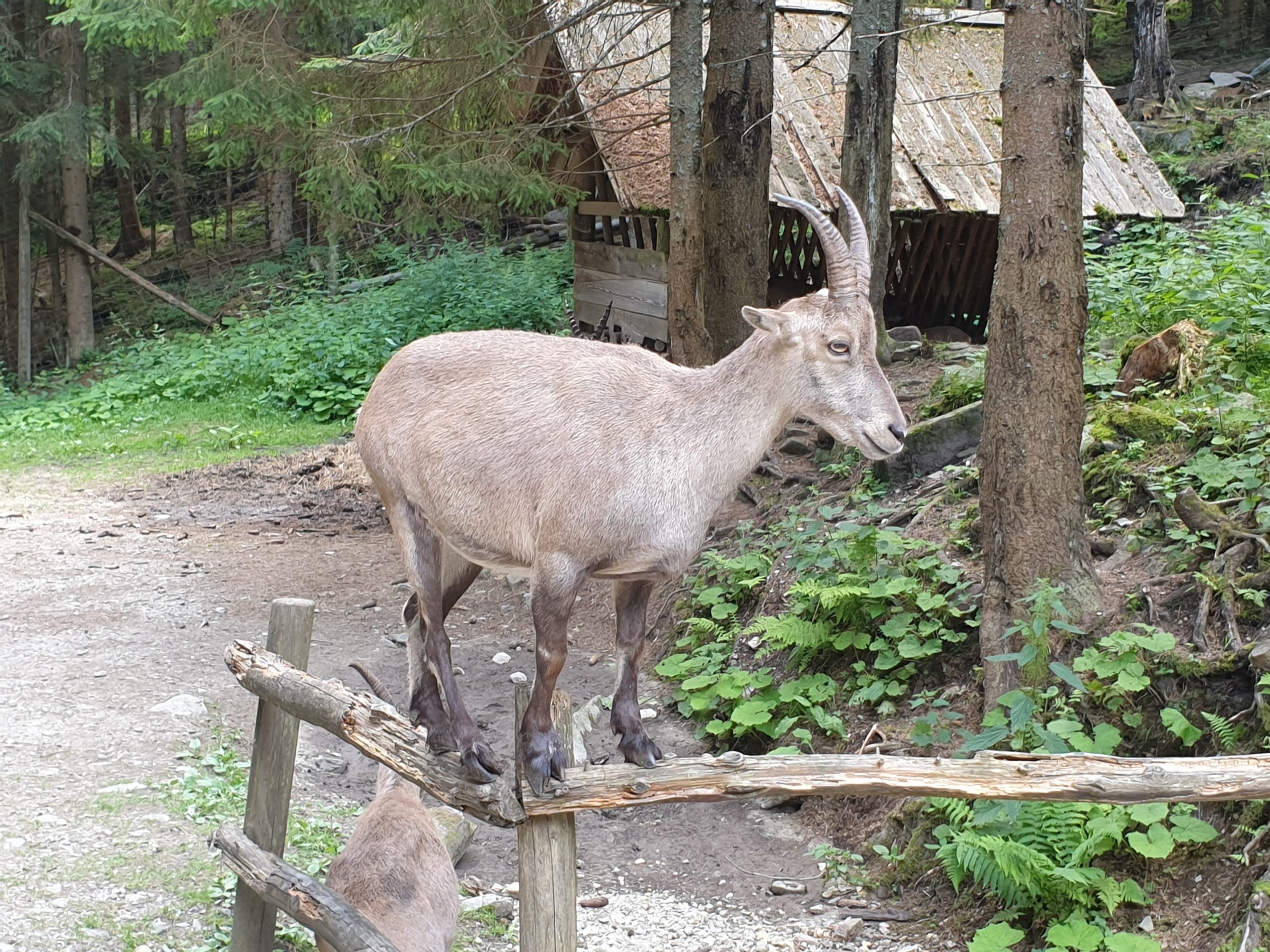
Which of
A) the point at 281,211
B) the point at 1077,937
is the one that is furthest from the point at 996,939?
the point at 281,211

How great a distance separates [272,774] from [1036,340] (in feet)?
13.1

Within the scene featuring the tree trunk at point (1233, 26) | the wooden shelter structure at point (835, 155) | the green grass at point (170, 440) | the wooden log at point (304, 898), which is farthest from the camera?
the tree trunk at point (1233, 26)

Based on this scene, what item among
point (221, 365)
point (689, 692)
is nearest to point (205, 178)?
point (221, 365)

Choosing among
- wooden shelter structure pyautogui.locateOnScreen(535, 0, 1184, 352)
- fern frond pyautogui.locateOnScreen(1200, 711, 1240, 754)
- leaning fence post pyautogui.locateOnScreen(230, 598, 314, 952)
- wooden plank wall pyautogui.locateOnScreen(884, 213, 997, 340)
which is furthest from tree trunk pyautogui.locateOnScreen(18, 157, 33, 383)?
fern frond pyautogui.locateOnScreen(1200, 711, 1240, 754)

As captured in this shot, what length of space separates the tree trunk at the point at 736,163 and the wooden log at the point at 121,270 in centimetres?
1438

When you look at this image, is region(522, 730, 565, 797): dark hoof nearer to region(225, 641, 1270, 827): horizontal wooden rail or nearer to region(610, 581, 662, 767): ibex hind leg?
region(225, 641, 1270, 827): horizontal wooden rail

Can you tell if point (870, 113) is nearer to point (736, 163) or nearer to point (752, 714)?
point (736, 163)

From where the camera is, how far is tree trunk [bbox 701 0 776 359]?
9430 millimetres

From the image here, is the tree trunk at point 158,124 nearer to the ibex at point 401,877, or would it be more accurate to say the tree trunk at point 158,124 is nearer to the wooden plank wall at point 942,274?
the wooden plank wall at point 942,274

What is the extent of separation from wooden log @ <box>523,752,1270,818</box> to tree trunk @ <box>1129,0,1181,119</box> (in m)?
19.1

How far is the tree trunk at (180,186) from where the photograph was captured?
26.6m

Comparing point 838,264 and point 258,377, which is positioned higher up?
point 838,264

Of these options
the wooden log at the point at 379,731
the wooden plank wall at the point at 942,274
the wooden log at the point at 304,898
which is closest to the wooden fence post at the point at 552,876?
the wooden log at the point at 379,731

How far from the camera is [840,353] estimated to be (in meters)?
3.94
